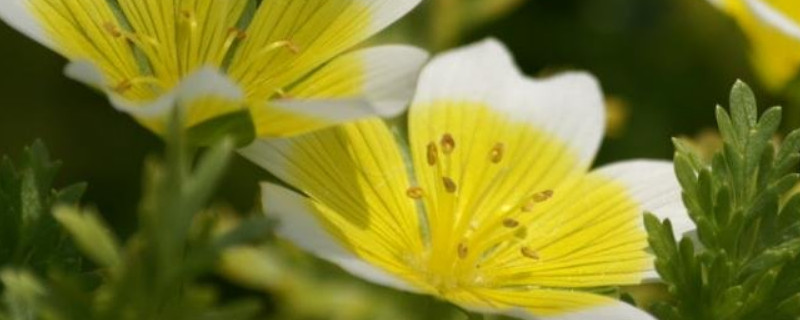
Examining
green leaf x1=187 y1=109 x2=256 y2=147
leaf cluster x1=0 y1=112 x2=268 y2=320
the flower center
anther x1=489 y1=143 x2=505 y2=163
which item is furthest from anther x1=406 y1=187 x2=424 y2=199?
leaf cluster x1=0 y1=112 x2=268 y2=320

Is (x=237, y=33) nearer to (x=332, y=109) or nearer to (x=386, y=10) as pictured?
(x=386, y=10)

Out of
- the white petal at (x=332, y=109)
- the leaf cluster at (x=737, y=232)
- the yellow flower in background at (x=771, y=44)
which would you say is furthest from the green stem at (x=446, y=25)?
the white petal at (x=332, y=109)

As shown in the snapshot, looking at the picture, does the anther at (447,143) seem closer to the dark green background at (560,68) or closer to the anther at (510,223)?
the anther at (510,223)

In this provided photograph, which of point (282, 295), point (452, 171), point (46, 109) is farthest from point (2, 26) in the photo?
point (452, 171)

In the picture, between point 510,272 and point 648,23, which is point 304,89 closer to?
point 510,272

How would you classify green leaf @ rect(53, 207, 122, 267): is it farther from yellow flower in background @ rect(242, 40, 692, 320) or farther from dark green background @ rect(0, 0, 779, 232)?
dark green background @ rect(0, 0, 779, 232)

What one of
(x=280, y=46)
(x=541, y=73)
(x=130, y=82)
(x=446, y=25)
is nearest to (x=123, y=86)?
(x=130, y=82)
